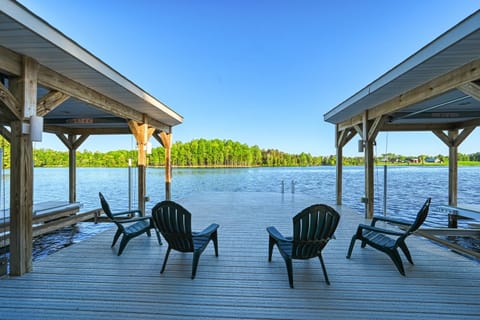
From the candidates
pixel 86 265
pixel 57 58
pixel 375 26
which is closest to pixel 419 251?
pixel 86 265

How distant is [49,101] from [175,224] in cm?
232

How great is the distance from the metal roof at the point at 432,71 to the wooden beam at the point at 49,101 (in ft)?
15.2

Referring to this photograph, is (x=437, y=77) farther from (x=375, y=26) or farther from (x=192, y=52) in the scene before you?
(x=192, y=52)

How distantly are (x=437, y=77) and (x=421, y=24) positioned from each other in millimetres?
9478

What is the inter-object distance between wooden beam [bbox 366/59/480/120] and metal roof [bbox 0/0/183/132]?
458cm

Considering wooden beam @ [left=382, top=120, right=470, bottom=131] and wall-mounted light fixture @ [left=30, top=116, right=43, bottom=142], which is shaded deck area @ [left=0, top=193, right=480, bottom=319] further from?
wooden beam @ [left=382, top=120, right=470, bottom=131]

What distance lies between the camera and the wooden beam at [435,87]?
9.85ft

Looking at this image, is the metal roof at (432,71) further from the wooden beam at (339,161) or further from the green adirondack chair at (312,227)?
the green adirondack chair at (312,227)

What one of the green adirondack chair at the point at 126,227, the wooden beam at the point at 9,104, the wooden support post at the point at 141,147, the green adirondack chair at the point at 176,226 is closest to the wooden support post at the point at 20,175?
Answer: the wooden beam at the point at 9,104

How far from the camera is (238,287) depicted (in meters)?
2.54

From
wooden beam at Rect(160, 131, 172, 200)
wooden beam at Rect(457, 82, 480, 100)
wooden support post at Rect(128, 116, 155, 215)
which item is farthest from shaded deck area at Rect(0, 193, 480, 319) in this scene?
wooden beam at Rect(160, 131, 172, 200)

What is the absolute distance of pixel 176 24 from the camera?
541 inches

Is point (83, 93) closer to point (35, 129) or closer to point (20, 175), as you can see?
point (35, 129)

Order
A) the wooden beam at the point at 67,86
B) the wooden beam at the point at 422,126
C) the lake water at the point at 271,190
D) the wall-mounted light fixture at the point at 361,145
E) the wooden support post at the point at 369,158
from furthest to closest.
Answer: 1. the lake water at the point at 271,190
2. the wooden beam at the point at 422,126
3. the wall-mounted light fixture at the point at 361,145
4. the wooden support post at the point at 369,158
5. the wooden beam at the point at 67,86
